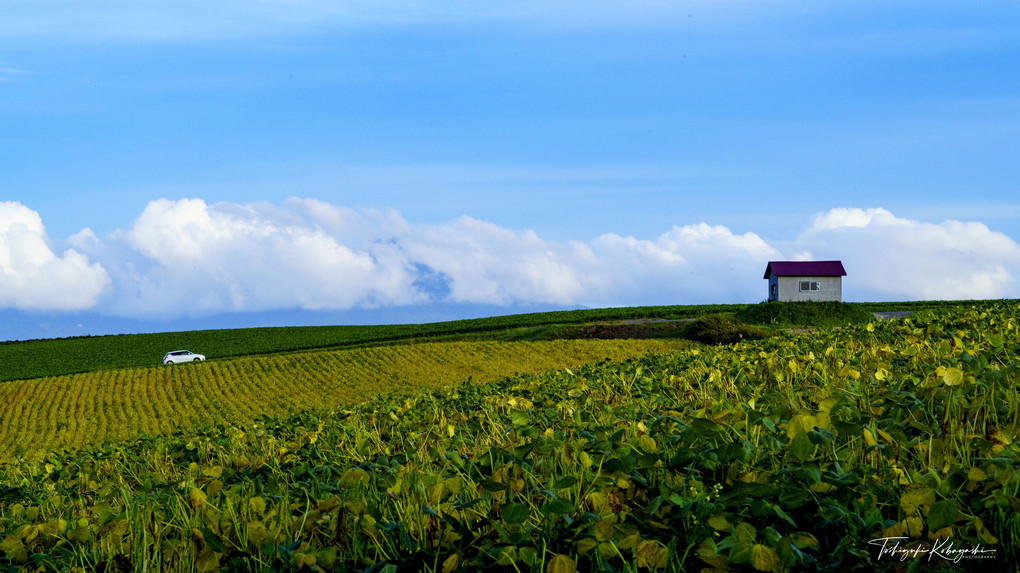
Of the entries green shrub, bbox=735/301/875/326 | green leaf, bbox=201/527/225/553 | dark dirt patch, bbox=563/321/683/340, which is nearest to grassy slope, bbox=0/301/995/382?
dark dirt patch, bbox=563/321/683/340

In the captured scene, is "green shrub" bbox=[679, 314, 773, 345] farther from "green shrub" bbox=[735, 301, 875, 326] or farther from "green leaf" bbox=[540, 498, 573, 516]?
"green leaf" bbox=[540, 498, 573, 516]

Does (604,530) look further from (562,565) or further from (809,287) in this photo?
(809,287)

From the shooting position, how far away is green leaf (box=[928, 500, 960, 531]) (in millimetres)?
2600

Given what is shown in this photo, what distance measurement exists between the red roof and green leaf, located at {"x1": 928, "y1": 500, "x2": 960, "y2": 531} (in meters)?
59.3

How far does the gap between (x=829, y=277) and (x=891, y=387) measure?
5813 centimetres

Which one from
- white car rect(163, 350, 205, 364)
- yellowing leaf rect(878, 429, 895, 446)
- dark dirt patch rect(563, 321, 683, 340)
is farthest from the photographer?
white car rect(163, 350, 205, 364)

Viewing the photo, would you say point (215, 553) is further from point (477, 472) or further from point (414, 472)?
point (477, 472)

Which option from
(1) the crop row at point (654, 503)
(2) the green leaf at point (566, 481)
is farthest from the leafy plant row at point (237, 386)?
(2) the green leaf at point (566, 481)

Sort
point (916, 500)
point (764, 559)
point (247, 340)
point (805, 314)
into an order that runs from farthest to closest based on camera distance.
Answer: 1. point (247, 340)
2. point (805, 314)
3. point (916, 500)
4. point (764, 559)

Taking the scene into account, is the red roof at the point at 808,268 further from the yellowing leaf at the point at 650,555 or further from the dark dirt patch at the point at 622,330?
the yellowing leaf at the point at 650,555

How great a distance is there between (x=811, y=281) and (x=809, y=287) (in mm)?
516

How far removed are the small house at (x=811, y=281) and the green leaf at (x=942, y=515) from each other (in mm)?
59299

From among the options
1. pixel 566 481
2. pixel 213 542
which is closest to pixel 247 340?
pixel 213 542

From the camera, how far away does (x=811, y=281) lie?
5831 centimetres
